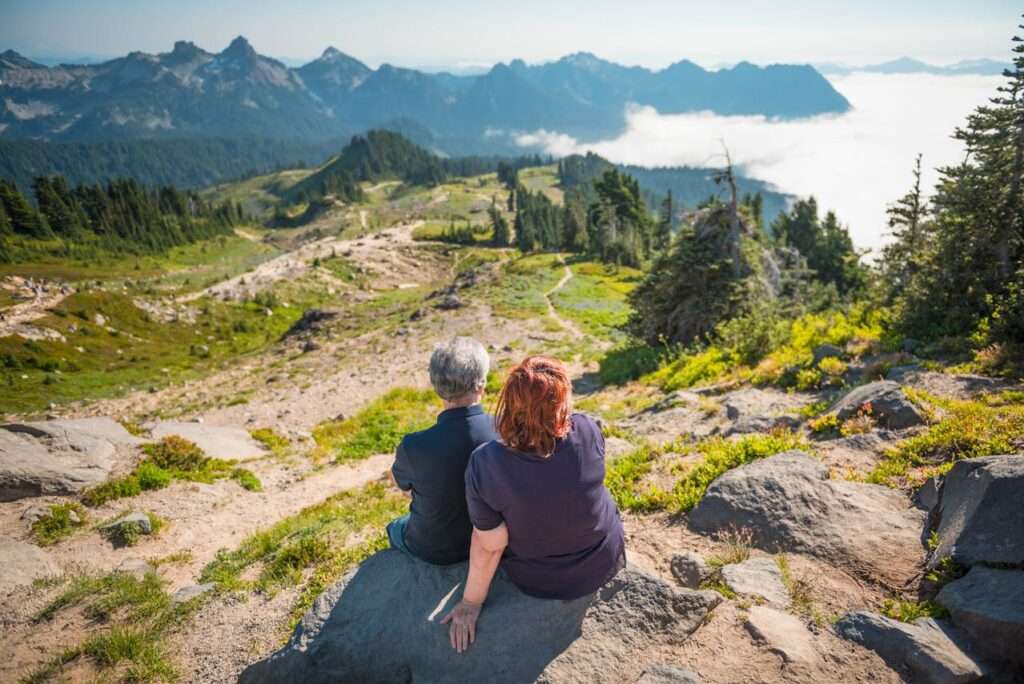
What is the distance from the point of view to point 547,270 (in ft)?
247

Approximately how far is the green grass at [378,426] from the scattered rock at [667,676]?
13.3m

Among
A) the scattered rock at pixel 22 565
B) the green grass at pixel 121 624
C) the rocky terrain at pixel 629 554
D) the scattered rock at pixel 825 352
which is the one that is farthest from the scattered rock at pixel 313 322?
the scattered rock at pixel 825 352

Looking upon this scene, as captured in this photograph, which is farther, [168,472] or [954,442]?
[168,472]

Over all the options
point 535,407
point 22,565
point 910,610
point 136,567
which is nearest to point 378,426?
point 136,567

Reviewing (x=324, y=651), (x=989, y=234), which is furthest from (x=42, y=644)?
(x=989, y=234)

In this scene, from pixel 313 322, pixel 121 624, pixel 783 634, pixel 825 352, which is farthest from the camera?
pixel 313 322

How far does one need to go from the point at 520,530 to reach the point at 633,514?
440cm

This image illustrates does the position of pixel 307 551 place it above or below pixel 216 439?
above

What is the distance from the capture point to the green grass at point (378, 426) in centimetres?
1744

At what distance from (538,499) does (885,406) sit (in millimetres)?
7937

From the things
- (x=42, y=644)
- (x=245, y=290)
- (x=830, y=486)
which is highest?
(x=830, y=486)

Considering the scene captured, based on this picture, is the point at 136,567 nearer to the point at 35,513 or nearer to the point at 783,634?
the point at 35,513

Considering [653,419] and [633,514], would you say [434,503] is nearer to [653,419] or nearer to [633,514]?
[633,514]

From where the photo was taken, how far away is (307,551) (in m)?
9.07
